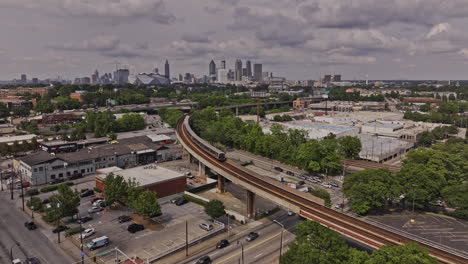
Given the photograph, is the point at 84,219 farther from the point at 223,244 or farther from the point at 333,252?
the point at 333,252

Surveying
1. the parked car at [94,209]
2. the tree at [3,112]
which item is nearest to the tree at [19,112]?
the tree at [3,112]

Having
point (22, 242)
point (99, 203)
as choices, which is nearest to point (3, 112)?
point (99, 203)

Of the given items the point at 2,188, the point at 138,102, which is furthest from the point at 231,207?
the point at 138,102

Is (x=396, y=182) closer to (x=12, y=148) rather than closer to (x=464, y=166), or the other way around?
(x=464, y=166)

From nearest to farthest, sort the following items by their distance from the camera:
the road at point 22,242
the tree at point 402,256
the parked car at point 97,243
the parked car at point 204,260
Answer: the tree at point 402,256 → the parked car at point 204,260 → the road at point 22,242 → the parked car at point 97,243

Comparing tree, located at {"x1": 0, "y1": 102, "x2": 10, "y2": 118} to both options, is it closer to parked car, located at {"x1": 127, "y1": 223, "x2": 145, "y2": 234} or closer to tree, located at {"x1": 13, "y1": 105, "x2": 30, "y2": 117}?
tree, located at {"x1": 13, "y1": 105, "x2": 30, "y2": 117}

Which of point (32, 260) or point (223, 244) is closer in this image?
point (32, 260)

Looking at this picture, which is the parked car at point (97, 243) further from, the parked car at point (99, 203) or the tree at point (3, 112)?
the tree at point (3, 112)

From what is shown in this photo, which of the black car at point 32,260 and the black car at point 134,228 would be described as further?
the black car at point 134,228
